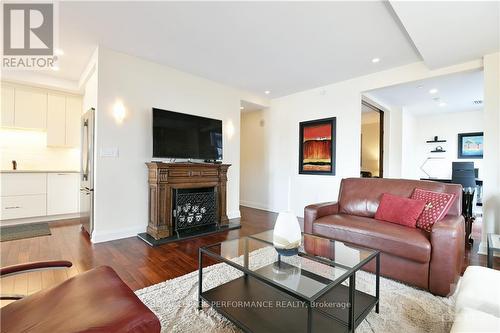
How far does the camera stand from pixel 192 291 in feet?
6.00

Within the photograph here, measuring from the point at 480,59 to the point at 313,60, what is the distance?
6.76 ft

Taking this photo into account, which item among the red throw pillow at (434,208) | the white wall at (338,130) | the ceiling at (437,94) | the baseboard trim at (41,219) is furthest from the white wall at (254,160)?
the baseboard trim at (41,219)

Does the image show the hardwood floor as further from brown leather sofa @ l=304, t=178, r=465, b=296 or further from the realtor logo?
the realtor logo

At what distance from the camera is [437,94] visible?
182 inches

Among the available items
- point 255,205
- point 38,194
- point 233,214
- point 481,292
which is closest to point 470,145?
point 255,205

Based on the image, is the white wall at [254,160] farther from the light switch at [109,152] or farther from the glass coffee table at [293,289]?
the glass coffee table at [293,289]

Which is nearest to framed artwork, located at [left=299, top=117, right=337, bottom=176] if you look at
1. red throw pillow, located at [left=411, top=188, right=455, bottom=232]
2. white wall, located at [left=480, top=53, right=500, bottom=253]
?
white wall, located at [left=480, top=53, right=500, bottom=253]

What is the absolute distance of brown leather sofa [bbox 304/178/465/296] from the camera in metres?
1.80

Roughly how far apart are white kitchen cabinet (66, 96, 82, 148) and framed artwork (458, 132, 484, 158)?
8.79 meters

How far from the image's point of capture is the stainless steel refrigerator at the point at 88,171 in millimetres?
3102

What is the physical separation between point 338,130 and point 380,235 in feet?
8.49

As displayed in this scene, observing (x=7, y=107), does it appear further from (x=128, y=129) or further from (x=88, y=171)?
(x=128, y=129)

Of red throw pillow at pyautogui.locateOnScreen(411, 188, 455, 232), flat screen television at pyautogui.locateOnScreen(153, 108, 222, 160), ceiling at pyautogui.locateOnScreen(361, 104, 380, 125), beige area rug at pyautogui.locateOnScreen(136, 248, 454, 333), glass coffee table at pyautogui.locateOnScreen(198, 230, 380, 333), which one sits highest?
ceiling at pyautogui.locateOnScreen(361, 104, 380, 125)

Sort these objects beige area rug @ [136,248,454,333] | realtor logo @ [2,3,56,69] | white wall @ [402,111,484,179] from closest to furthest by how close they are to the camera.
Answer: beige area rug @ [136,248,454,333], realtor logo @ [2,3,56,69], white wall @ [402,111,484,179]
